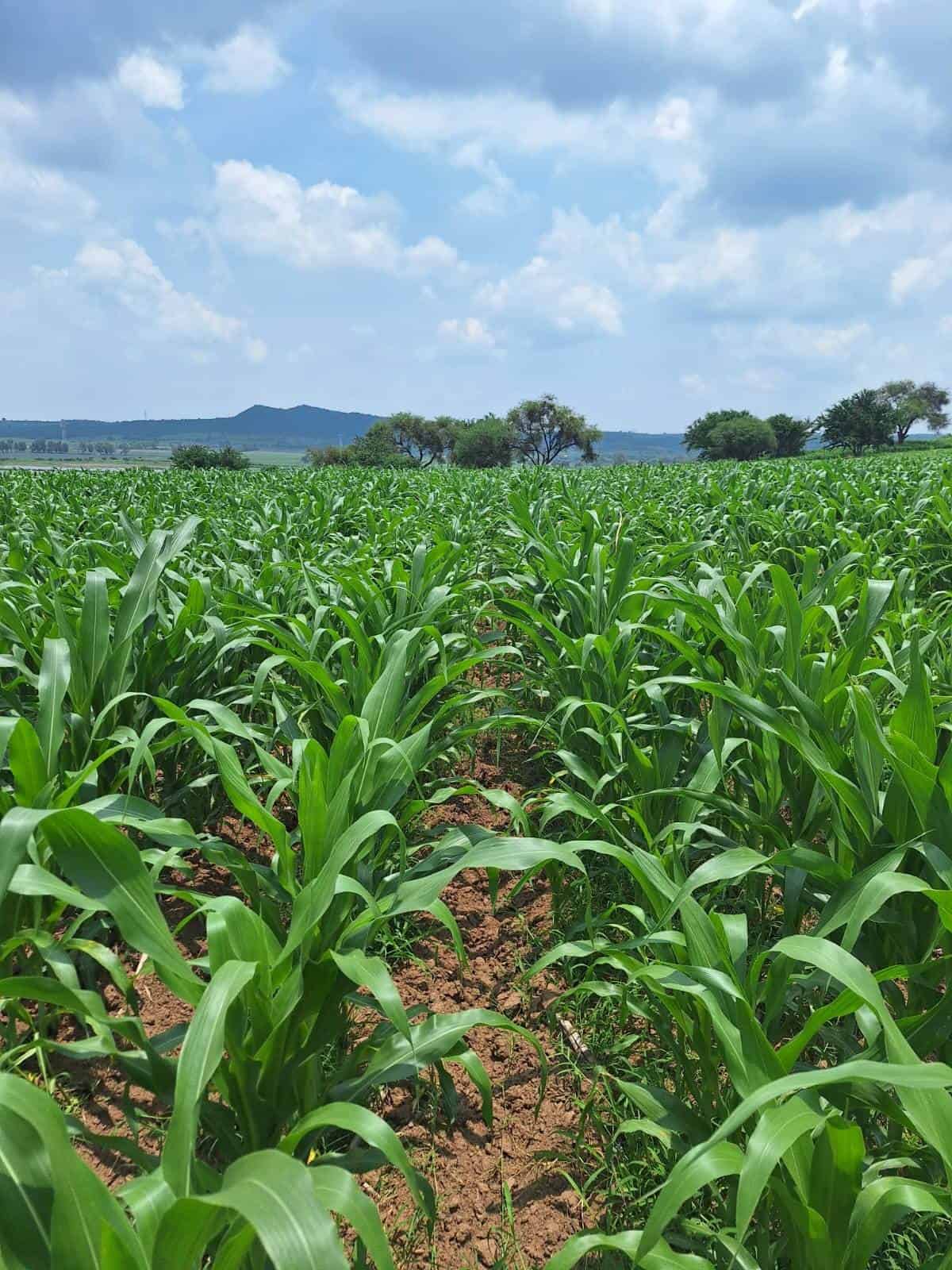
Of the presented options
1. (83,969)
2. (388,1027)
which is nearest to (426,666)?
(83,969)

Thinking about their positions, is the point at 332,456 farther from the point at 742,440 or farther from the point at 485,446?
the point at 742,440

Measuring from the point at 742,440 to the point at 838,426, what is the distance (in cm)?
815

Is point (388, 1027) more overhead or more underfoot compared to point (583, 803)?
more underfoot

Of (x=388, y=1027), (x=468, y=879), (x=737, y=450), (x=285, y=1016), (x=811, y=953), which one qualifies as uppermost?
(x=737, y=450)

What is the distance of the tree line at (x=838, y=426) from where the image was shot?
63750 mm

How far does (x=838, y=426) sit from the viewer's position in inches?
2579

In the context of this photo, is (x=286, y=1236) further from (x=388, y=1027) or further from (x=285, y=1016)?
(x=388, y=1027)

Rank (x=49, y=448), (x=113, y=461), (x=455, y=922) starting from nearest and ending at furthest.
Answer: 1. (x=455, y=922)
2. (x=113, y=461)
3. (x=49, y=448)

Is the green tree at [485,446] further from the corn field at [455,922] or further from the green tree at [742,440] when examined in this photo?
the corn field at [455,922]

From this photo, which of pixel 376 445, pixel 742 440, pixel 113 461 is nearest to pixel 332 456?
pixel 376 445

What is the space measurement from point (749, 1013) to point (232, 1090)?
74 cm

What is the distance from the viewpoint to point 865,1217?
2.83 feet

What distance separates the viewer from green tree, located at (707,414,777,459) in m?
70.1

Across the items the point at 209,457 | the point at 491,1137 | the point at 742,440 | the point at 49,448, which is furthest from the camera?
the point at 49,448
